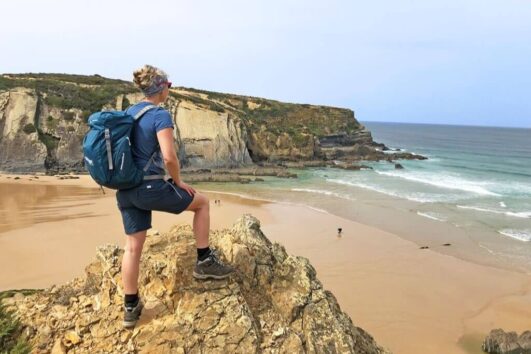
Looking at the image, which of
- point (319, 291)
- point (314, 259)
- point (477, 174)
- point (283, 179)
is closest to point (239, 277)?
point (319, 291)

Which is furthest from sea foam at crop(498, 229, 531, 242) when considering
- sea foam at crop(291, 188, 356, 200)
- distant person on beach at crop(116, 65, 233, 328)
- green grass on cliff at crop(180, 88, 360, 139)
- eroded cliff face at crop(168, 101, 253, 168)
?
green grass on cliff at crop(180, 88, 360, 139)

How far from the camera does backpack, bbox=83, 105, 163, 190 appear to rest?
11.8 feet

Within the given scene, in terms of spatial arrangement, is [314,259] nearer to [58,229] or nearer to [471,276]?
[471,276]

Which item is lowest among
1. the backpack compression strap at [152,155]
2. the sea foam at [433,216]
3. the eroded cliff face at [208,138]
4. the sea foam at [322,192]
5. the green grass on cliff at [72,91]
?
the sea foam at [322,192]

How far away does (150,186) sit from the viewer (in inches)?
151

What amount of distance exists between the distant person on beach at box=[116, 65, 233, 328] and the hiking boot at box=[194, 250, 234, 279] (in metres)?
0.35

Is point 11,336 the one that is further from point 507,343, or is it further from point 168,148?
point 507,343

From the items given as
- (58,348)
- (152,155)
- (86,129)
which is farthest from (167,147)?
(86,129)

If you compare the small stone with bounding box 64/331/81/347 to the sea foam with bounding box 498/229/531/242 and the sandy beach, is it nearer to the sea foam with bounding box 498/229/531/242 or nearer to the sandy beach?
the sandy beach

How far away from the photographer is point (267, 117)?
234 feet

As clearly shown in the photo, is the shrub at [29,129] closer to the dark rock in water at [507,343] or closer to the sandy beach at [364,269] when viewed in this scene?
the sandy beach at [364,269]

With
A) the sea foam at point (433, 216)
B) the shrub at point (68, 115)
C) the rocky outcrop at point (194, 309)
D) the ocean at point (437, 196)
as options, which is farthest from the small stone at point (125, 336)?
the shrub at point (68, 115)

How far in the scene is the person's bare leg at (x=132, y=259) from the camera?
4.05 m

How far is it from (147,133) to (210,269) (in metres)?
1.47
